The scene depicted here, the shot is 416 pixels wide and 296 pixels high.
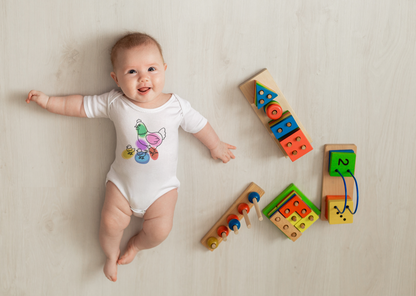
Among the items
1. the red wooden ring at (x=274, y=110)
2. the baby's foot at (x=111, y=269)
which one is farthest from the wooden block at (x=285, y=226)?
the baby's foot at (x=111, y=269)

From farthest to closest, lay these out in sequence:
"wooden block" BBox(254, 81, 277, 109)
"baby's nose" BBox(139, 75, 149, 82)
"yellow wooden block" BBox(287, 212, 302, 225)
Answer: "yellow wooden block" BBox(287, 212, 302, 225) → "wooden block" BBox(254, 81, 277, 109) → "baby's nose" BBox(139, 75, 149, 82)

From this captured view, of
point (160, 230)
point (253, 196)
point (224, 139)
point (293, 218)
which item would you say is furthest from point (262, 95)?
point (160, 230)

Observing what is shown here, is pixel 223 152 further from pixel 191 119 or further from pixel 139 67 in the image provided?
pixel 139 67

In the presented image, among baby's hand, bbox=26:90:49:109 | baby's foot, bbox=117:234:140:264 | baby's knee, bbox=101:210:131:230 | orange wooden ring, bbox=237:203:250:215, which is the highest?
baby's hand, bbox=26:90:49:109

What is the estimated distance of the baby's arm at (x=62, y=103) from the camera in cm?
85

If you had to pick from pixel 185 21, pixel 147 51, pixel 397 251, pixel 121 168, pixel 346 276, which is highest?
pixel 185 21

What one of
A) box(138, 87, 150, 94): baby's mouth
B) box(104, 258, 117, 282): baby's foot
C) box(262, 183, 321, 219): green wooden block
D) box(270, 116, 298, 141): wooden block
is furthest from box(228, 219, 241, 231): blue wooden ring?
box(138, 87, 150, 94): baby's mouth

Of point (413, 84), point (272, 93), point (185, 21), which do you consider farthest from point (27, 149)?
point (413, 84)

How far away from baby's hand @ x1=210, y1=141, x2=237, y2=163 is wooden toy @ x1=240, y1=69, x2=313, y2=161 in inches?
6.1

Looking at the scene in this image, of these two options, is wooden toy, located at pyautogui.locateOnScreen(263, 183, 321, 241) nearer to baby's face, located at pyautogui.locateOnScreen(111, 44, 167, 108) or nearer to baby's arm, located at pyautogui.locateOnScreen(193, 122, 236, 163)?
baby's arm, located at pyautogui.locateOnScreen(193, 122, 236, 163)

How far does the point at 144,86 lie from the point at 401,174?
0.99 meters

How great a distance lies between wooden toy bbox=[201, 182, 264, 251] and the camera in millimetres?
951

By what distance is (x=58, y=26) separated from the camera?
866 mm

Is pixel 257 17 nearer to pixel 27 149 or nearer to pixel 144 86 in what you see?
pixel 144 86
